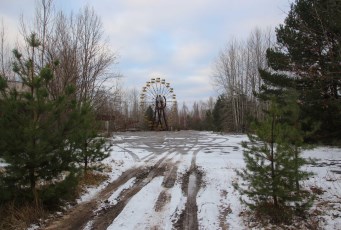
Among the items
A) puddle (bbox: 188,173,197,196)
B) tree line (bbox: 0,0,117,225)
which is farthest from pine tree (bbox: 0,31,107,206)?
puddle (bbox: 188,173,197,196)

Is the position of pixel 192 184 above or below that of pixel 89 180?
below

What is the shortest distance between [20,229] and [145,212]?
242 centimetres

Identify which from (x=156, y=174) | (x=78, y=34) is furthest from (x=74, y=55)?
(x=156, y=174)

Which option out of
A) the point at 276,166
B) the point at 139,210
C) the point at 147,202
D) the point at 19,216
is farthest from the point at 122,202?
the point at 276,166

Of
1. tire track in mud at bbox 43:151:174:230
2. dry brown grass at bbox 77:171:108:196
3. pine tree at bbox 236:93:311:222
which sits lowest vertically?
tire track in mud at bbox 43:151:174:230

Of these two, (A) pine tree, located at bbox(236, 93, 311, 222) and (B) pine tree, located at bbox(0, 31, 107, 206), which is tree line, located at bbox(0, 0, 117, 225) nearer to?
(B) pine tree, located at bbox(0, 31, 107, 206)

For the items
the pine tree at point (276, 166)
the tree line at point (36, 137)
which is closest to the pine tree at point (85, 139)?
the tree line at point (36, 137)

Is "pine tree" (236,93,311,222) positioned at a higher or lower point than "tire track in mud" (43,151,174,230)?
higher

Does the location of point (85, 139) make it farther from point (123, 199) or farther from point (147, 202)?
point (147, 202)

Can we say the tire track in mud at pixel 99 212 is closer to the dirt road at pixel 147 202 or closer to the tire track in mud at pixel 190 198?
the dirt road at pixel 147 202

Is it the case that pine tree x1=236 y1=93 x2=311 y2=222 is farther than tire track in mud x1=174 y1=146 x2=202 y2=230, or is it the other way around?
tire track in mud x1=174 y1=146 x2=202 y2=230

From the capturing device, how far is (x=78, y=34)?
17844 millimetres

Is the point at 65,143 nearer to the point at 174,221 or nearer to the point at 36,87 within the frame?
the point at 36,87

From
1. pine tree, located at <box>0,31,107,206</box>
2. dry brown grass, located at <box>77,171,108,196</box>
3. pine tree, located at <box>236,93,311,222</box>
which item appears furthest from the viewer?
dry brown grass, located at <box>77,171,108,196</box>
